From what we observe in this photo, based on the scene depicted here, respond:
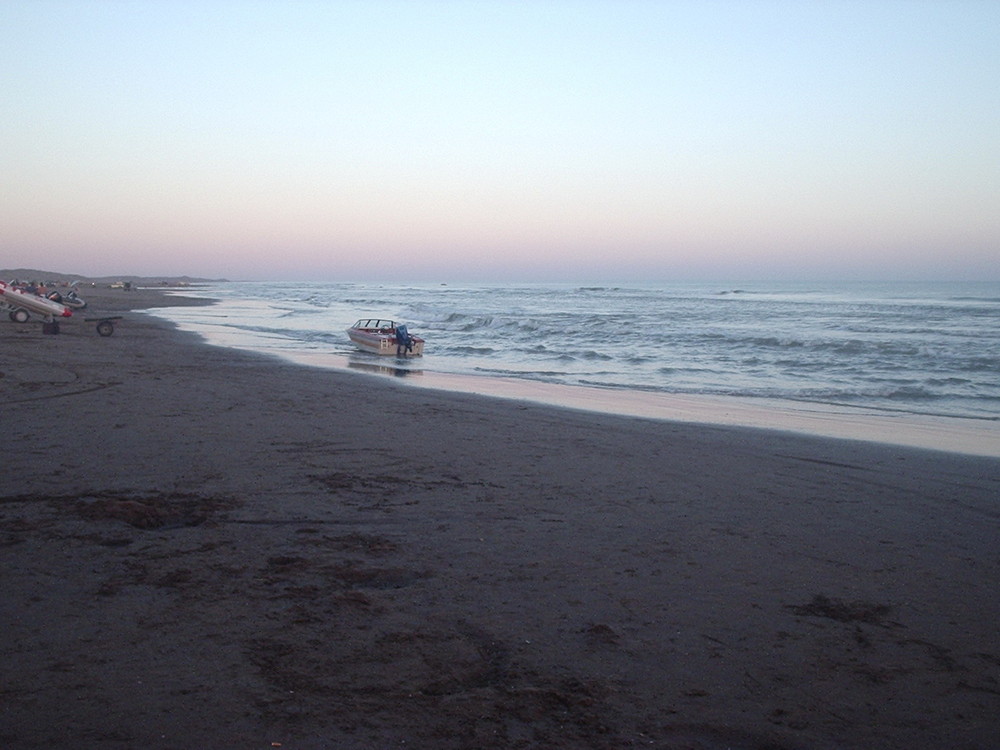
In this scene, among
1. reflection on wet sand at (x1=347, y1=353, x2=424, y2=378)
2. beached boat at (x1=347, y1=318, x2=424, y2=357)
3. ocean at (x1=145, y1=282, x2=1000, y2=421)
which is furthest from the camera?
beached boat at (x1=347, y1=318, x2=424, y2=357)

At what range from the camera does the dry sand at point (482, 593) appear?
4.17 meters

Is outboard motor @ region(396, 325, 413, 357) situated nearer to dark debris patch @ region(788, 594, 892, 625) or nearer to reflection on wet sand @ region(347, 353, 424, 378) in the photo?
reflection on wet sand @ region(347, 353, 424, 378)

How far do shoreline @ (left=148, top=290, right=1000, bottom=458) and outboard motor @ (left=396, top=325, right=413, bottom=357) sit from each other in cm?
505

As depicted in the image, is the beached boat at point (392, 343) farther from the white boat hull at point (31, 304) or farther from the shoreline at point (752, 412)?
the white boat hull at point (31, 304)

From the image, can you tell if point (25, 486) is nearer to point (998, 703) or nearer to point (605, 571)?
point (605, 571)

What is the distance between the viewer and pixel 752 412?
16.2 metres

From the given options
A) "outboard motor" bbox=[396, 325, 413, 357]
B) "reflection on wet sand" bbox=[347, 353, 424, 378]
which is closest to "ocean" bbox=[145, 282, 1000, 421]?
"reflection on wet sand" bbox=[347, 353, 424, 378]

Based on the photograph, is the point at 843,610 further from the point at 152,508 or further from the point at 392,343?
the point at 392,343

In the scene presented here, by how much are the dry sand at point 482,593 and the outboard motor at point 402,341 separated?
15969 millimetres

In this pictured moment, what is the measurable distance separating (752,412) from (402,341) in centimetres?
1430

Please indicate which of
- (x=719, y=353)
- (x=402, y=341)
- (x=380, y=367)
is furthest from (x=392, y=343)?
(x=719, y=353)

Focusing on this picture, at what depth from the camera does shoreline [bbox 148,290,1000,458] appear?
13.6 meters

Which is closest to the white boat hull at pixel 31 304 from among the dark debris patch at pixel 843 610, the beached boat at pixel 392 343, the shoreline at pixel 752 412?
the beached boat at pixel 392 343

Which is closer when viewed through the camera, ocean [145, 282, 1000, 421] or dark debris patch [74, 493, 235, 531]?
dark debris patch [74, 493, 235, 531]
